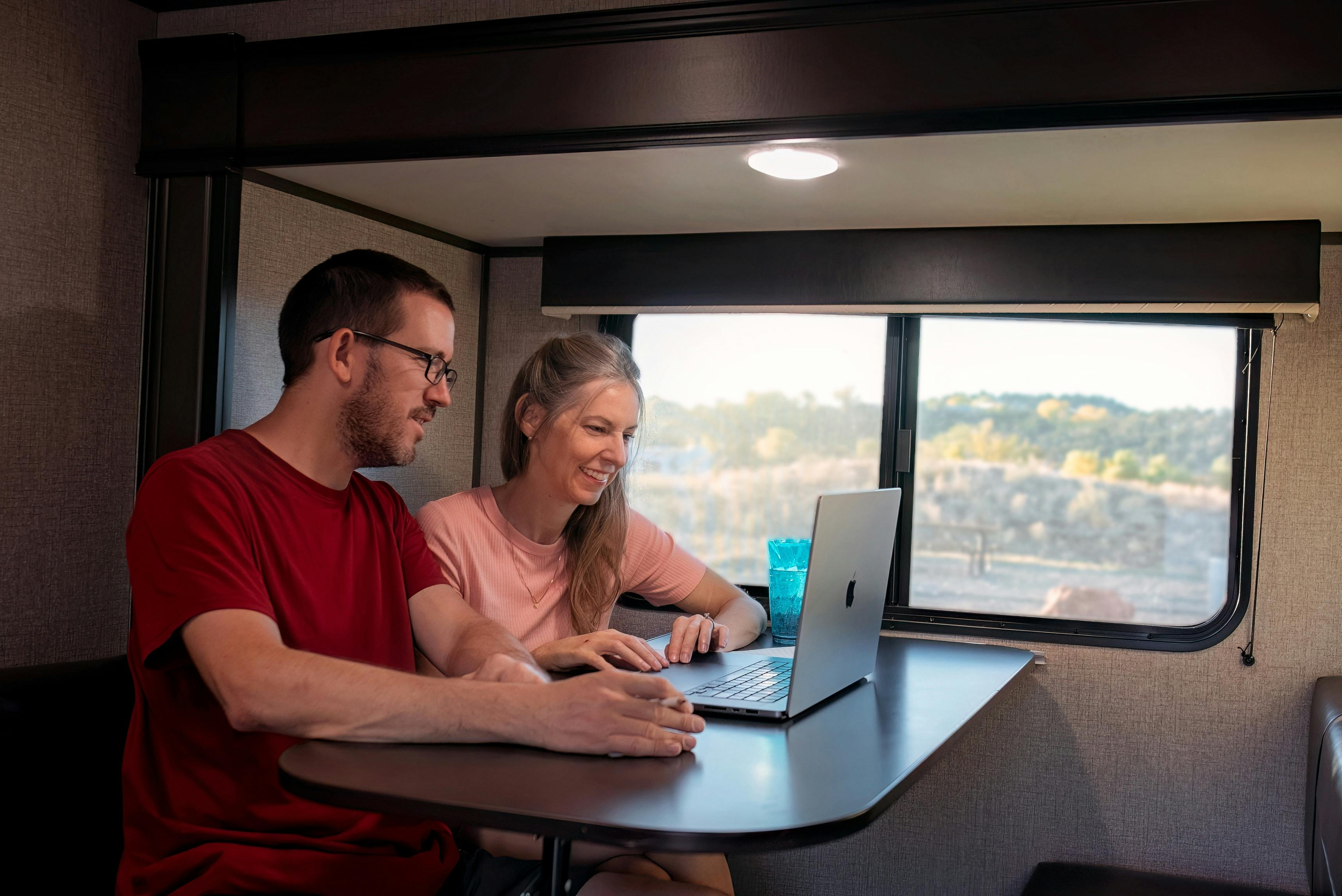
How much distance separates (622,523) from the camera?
2396 mm

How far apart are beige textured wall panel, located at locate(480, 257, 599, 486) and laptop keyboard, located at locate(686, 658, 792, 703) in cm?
131

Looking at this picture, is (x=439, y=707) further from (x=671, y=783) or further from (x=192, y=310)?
(x=192, y=310)

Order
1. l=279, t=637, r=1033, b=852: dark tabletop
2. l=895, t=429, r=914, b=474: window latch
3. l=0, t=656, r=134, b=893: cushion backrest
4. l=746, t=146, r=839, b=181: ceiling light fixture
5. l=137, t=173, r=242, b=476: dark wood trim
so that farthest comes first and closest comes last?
l=895, t=429, r=914, b=474: window latch → l=137, t=173, r=242, b=476: dark wood trim → l=746, t=146, r=839, b=181: ceiling light fixture → l=0, t=656, r=134, b=893: cushion backrest → l=279, t=637, r=1033, b=852: dark tabletop

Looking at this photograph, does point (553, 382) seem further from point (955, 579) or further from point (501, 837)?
point (955, 579)

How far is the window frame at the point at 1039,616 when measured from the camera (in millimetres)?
2459

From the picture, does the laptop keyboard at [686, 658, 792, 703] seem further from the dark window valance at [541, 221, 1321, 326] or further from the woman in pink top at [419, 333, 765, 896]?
the dark window valance at [541, 221, 1321, 326]

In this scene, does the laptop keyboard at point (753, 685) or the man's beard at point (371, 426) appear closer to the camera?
the laptop keyboard at point (753, 685)

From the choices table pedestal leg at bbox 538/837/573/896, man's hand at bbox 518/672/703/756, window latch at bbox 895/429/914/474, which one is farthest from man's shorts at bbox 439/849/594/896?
window latch at bbox 895/429/914/474

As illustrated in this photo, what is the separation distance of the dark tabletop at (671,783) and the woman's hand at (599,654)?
29 centimetres

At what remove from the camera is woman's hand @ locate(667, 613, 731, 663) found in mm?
2004

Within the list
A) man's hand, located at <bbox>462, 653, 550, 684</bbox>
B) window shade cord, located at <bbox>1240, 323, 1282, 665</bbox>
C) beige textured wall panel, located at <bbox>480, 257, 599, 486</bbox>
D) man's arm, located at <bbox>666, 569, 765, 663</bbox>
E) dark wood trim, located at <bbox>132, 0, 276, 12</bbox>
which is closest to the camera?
man's hand, located at <bbox>462, 653, 550, 684</bbox>

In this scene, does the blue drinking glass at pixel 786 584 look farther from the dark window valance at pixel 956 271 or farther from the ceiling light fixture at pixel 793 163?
the ceiling light fixture at pixel 793 163

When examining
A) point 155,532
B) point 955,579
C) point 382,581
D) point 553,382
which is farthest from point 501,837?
point 955,579

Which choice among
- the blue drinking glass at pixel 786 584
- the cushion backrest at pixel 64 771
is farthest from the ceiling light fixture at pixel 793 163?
the cushion backrest at pixel 64 771
